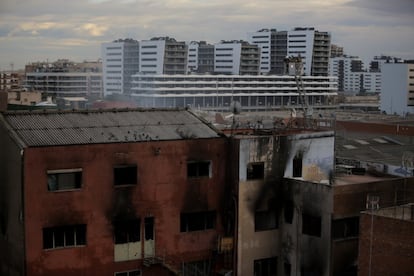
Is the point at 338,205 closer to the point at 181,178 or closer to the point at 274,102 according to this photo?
the point at 181,178

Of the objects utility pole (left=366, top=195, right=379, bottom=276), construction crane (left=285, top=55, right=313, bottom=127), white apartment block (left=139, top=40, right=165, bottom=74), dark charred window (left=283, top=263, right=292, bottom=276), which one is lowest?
dark charred window (left=283, top=263, right=292, bottom=276)

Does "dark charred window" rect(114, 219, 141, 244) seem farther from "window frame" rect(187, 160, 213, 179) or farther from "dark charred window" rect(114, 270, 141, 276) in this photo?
"window frame" rect(187, 160, 213, 179)

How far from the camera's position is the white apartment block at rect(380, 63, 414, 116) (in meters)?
71.3

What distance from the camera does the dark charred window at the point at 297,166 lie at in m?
13.4

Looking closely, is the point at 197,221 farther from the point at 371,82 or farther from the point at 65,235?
the point at 371,82

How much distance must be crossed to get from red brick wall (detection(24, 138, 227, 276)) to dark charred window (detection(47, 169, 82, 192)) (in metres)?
0.09

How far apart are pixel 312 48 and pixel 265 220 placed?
85.1 m

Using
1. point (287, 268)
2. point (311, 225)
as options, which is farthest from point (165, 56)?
point (311, 225)

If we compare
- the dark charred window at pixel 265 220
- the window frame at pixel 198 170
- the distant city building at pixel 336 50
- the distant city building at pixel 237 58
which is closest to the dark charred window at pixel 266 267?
the dark charred window at pixel 265 220

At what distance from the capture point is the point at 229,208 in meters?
13.0

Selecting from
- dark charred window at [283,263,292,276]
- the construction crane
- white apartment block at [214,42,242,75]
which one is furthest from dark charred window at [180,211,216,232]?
white apartment block at [214,42,242,75]

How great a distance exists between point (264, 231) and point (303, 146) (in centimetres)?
185

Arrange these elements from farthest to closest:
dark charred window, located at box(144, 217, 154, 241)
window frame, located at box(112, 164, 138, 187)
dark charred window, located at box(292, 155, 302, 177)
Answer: dark charred window, located at box(292, 155, 302, 177), dark charred window, located at box(144, 217, 154, 241), window frame, located at box(112, 164, 138, 187)

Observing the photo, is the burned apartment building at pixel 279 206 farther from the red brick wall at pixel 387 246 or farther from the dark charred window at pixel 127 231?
the dark charred window at pixel 127 231
